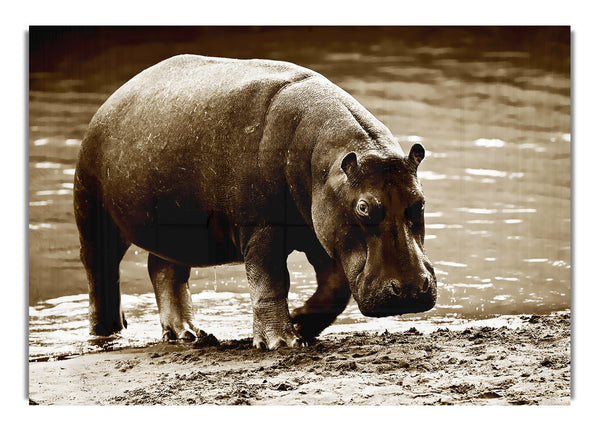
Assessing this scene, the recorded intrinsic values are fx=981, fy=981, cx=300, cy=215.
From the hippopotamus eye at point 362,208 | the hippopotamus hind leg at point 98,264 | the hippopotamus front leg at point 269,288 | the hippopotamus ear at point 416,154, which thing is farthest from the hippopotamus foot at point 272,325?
the hippopotamus ear at point 416,154

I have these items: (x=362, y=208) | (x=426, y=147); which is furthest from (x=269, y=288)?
(x=426, y=147)

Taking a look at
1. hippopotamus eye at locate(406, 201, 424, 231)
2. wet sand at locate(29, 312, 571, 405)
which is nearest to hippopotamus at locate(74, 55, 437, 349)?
hippopotamus eye at locate(406, 201, 424, 231)

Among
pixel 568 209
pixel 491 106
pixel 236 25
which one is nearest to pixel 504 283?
pixel 568 209

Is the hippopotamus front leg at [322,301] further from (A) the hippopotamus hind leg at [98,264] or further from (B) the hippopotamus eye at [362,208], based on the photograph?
(A) the hippopotamus hind leg at [98,264]

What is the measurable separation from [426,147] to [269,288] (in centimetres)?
103

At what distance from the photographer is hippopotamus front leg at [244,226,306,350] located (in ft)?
15.5

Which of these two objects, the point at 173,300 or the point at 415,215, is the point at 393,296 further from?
the point at 173,300

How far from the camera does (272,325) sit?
4723mm

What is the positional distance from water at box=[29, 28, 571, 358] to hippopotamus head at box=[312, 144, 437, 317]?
293 mm

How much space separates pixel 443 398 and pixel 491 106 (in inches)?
57.3

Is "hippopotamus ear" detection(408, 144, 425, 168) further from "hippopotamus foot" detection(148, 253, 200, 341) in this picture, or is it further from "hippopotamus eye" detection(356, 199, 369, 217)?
"hippopotamus foot" detection(148, 253, 200, 341)

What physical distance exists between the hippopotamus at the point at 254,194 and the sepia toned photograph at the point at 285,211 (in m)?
0.01

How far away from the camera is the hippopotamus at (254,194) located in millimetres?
4461

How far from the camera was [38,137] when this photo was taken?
4906 mm
